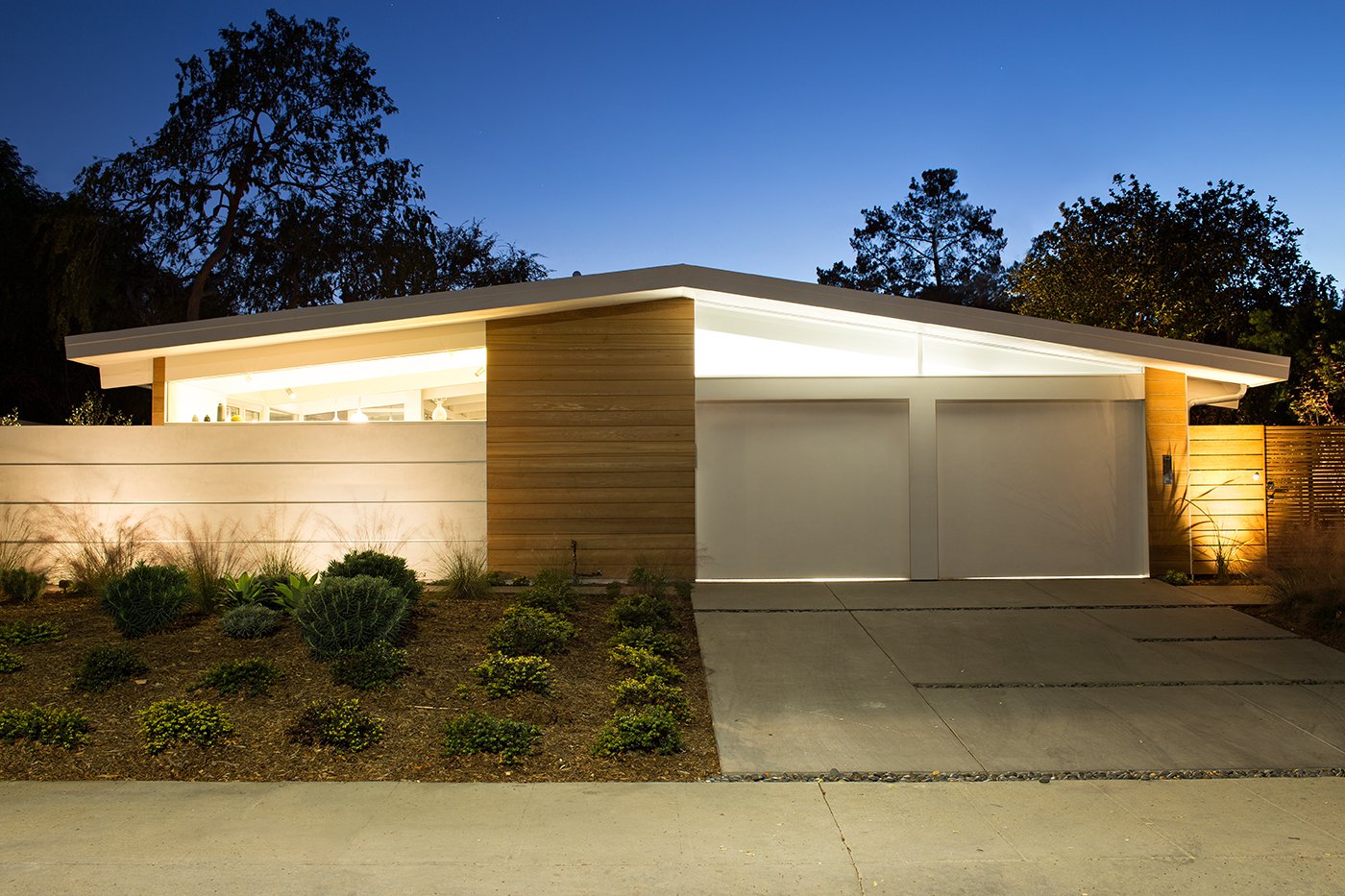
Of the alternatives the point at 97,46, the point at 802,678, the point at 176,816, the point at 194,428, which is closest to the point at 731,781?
the point at 802,678

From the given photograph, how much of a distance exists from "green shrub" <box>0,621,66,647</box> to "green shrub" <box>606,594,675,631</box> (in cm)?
405

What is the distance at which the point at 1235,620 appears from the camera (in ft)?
28.8

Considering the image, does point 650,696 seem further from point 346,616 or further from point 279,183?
point 279,183

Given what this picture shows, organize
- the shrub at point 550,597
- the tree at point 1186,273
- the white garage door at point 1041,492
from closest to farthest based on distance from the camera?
the shrub at point 550,597 < the white garage door at point 1041,492 < the tree at point 1186,273

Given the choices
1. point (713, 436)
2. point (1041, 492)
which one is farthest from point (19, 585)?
point (1041, 492)

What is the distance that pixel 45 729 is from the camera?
18.1 ft

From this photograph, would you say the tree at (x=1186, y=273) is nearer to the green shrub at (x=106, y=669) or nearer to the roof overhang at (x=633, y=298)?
the roof overhang at (x=633, y=298)

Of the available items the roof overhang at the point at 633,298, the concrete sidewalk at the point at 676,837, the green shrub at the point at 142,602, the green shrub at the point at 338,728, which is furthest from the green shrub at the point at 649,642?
the roof overhang at the point at 633,298

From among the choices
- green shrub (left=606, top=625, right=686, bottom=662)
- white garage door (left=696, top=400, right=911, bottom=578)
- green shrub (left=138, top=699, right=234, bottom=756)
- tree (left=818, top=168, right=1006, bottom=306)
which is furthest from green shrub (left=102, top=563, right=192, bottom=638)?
tree (left=818, top=168, right=1006, bottom=306)

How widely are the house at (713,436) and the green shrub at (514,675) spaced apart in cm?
388

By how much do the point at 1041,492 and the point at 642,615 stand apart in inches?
200

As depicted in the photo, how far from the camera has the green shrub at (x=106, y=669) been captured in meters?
6.24

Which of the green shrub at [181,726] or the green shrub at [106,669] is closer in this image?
the green shrub at [181,726]

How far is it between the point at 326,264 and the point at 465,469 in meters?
16.6
